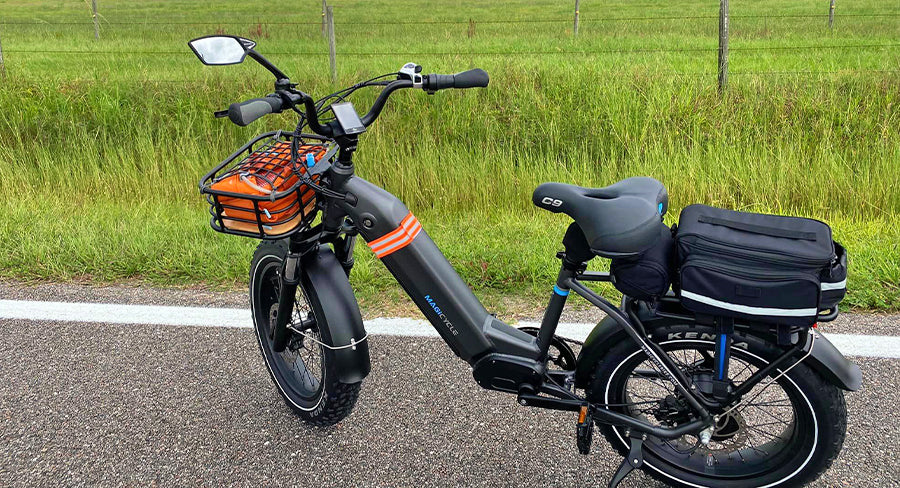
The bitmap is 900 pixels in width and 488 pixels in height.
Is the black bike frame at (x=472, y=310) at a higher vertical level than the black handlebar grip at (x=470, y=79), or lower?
lower

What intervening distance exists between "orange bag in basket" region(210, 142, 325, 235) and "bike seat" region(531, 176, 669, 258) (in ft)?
2.56

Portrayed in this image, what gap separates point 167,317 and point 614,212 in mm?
2505

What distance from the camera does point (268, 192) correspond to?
2096mm

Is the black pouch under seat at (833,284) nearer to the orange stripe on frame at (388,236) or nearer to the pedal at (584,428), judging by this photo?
the pedal at (584,428)

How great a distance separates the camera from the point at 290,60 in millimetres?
10359

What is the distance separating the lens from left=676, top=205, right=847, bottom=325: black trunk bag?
1.80 metres

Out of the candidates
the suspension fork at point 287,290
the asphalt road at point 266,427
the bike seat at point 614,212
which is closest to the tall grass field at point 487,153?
the asphalt road at point 266,427

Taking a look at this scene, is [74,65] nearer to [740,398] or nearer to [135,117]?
[135,117]

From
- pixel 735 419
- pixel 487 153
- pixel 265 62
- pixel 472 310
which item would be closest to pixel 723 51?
pixel 487 153

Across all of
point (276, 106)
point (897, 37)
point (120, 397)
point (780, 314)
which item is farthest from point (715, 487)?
point (897, 37)

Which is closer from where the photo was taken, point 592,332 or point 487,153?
point 592,332

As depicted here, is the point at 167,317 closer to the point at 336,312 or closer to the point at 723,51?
the point at 336,312

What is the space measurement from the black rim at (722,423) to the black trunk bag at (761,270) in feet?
Result: 0.87

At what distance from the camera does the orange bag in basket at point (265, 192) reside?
213 centimetres
